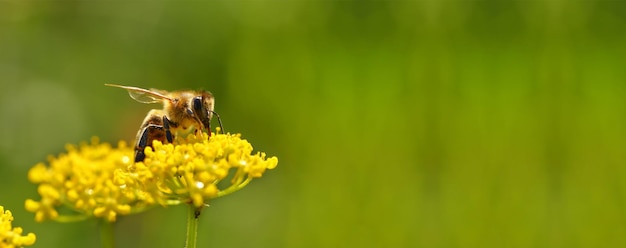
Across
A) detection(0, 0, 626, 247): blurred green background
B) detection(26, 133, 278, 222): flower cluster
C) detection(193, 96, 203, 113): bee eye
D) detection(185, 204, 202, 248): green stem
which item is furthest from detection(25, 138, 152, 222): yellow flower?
detection(0, 0, 626, 247): blurred green background

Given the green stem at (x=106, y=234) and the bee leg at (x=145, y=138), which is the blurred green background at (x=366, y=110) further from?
the green stem at (x=106, y=234)

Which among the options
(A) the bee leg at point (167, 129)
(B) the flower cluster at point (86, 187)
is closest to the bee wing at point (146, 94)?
(A) the bee leg at point (167, 129)

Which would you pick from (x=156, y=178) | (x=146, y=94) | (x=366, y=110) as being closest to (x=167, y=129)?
(x=146, y=94)

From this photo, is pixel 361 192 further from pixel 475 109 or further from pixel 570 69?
pixel 570 69

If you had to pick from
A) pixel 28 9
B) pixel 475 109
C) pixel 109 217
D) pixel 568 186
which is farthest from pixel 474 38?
pixel 28 9

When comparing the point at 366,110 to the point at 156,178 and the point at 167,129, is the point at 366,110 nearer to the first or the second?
the point at 167,129

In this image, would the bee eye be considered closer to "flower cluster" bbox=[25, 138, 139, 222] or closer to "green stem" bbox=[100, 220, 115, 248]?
"flower cluster" bbox=[25, 138, 139, 222]
